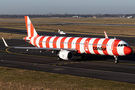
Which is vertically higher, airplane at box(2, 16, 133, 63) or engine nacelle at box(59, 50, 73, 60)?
airplane at box(2, 16, 133, 63)

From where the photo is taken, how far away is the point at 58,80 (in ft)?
97.0

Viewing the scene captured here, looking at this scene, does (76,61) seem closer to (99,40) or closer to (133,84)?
(99,40)

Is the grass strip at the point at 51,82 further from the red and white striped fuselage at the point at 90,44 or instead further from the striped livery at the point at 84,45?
the red and white striped fuselage at the point at 90,44

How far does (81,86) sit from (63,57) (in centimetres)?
1745

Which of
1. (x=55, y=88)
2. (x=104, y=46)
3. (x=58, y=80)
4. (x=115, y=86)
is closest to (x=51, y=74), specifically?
(x=58, y=80)

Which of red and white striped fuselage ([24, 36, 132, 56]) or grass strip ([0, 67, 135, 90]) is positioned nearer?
grass strip ([0, 67, 135, 90])

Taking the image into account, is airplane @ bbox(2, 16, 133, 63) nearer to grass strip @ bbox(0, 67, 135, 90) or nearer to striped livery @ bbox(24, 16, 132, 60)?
striped livery @ bbox(24, 16, 132, 60)

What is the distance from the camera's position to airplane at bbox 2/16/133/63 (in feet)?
134

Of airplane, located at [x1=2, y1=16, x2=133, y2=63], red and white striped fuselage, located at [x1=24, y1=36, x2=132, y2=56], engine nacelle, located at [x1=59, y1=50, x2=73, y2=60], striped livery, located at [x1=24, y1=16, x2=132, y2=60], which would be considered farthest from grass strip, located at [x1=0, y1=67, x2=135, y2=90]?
red and white striped fuselage, located at [x1=24, y1=36, x2=132, y2=56]

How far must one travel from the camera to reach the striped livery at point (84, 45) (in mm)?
40719

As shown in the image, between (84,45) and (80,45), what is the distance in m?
0.92

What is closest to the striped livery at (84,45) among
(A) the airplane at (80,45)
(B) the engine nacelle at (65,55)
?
(A) the airplane at (80,45)

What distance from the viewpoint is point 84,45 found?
44.3m

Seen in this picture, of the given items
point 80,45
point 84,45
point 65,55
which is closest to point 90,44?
point 84,45
